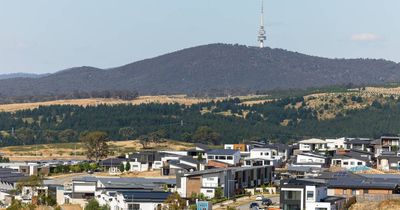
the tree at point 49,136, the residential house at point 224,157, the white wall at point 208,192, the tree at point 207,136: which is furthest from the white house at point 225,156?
the tree at point 49,136

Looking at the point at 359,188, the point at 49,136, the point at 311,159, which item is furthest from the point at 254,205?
the point at 49,136

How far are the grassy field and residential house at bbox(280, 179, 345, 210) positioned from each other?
37.5 m

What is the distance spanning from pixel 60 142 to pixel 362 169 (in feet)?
125

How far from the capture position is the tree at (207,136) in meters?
84.5

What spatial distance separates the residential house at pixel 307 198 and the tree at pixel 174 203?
4.00 metres

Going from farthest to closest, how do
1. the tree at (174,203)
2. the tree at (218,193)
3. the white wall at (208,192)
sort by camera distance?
the white wall at (208,192) < the tree at (218,193) < the tree at (174,203)

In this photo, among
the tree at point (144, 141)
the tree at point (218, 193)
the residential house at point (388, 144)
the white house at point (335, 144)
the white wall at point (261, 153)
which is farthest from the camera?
the tree at point (144, 141)

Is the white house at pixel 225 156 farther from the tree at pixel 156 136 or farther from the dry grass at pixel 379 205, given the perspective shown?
the tree at pixel 156 136

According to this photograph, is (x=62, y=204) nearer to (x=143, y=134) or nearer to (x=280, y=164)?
(x=280, y=164)

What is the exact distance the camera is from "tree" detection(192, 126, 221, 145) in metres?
84.5

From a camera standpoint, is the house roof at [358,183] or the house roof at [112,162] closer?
the house roof at [358,183]

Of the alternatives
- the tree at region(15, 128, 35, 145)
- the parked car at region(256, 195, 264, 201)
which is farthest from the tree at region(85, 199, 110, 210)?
the tree at region(15, 128, 35, 145)

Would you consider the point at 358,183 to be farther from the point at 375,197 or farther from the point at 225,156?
the point at 225,156

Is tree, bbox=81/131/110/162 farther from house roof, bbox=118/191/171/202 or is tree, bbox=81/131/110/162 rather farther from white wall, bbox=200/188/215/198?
house roof, bbox=118/191/171/202
